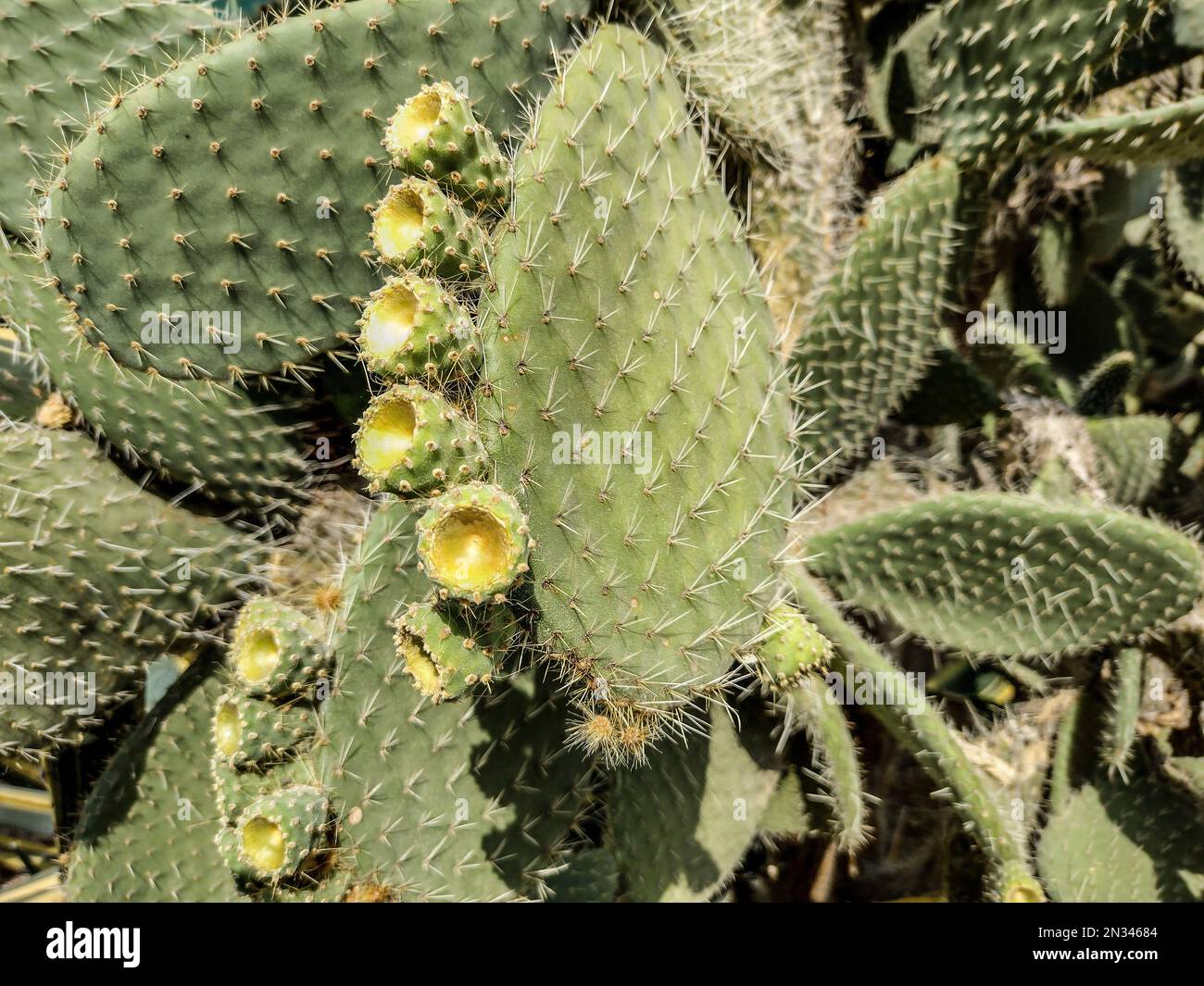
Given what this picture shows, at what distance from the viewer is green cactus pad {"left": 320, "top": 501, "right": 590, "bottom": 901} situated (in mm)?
1330

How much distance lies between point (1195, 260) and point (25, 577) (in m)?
2.40

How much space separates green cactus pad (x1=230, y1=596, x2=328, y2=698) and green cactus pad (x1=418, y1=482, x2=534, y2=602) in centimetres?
51

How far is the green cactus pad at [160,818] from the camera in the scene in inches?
62.8

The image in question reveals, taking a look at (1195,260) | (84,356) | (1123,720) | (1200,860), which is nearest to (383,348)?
(84,356)

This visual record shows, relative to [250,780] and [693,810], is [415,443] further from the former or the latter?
[693,810]

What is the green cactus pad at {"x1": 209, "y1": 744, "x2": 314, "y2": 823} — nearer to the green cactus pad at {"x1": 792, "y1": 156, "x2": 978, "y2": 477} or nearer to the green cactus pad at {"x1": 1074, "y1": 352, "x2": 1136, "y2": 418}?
the green cactus pad at {"x1": 792, "y1": 156, "x2": 978, "y2": 477}

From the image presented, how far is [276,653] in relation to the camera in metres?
1.32

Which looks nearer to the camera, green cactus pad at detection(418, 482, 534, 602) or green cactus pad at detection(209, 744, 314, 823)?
green cactus pad at detection(418, 482, 534, 602)

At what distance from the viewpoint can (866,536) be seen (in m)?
1.65

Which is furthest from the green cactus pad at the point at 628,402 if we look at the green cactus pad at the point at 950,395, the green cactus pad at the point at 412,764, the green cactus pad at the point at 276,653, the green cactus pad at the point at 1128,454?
the green cactus pad at the point at 1128,454

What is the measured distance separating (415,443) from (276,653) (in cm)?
59

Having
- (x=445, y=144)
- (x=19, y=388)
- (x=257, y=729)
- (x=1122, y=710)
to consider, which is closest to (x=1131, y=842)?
(x=1122, y=710)

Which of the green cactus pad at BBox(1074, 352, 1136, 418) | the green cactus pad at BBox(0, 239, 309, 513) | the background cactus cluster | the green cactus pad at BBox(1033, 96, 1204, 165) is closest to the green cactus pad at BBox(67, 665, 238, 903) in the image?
the background cactus cluster

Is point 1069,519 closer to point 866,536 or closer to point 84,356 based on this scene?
point 866,536
